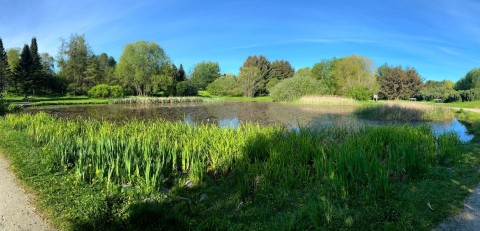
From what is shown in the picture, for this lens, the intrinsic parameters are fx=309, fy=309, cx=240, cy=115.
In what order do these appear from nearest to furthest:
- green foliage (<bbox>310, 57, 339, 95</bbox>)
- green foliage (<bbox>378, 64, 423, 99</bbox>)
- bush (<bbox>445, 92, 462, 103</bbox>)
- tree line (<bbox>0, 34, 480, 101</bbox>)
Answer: bush (<bbox>445, 92, 462, 103</bbox>)
tree line (<bbox>0, 34, 480, 101</bbox>)
green foliage (<bbox>378, 64, 423, 99</bbox>)
green foliage (<bbox>310, 57, 339, 95</bbox>)

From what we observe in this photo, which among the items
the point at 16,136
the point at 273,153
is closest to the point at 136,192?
the point at 273,153

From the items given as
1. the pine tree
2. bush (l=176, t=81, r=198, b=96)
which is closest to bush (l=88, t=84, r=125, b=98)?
the pine tree

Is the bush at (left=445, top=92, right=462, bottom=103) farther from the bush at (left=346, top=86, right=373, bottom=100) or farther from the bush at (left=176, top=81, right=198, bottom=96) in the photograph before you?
the bush at (left=176, top=81, right=198, bottom=96)

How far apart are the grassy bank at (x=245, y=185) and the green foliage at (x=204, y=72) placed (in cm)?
7434

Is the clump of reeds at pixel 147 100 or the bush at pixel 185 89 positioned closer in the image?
the clump of reeds at pixel 147 100

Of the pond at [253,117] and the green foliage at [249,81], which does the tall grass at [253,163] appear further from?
the green foliage at [249,81]

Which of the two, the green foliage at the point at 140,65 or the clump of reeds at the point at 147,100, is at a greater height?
the green foliage at the point at 140,65

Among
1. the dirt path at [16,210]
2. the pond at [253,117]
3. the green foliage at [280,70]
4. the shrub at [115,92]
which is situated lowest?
the pond at [253,117]

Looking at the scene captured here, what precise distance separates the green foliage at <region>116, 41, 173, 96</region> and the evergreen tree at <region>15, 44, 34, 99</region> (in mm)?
13984

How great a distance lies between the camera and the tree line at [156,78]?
4503 cm

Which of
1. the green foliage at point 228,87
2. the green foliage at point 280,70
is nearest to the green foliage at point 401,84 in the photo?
the green foliage at point 280,70

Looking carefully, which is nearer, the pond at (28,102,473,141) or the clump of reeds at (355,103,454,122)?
the pond at (28,102,473,141)

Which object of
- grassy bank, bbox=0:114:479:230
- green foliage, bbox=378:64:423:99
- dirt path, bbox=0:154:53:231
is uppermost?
green foliage, bbox=378:64:423:99

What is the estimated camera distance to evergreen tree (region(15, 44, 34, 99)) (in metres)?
40.6
